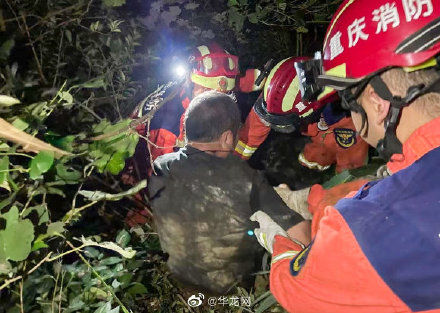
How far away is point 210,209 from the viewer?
2.35 metres

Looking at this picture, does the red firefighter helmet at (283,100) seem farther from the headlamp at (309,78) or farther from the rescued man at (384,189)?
the rescued man at (384,189)

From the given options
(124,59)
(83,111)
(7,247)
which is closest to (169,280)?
(83,111)

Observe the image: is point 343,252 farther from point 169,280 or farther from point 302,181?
point 302,181

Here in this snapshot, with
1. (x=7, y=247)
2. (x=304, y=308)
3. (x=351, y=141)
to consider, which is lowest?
(x=351, y=141)

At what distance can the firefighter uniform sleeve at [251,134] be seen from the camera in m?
3.86

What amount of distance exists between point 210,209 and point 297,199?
678 mm

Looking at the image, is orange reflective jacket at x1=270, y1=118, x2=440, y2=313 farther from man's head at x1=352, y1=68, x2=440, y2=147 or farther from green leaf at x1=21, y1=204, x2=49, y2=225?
green leaf at x1=21, y1=204, x2=49, y2=225

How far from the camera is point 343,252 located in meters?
1.15

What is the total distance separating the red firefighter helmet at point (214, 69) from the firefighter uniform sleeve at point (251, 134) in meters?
0.54

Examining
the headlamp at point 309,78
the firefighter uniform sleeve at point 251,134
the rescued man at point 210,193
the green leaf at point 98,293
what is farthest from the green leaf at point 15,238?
the firefighter uniform sleeve at point 251,134

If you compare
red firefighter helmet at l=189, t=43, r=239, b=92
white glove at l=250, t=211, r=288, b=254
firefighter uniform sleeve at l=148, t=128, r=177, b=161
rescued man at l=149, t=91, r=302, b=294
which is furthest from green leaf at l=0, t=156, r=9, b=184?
red firefighter helmet at l=189, t=43, r=239, b=92

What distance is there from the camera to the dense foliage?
1.17m

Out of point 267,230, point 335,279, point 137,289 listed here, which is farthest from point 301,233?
point 137,289

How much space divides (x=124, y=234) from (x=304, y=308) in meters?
1.05
